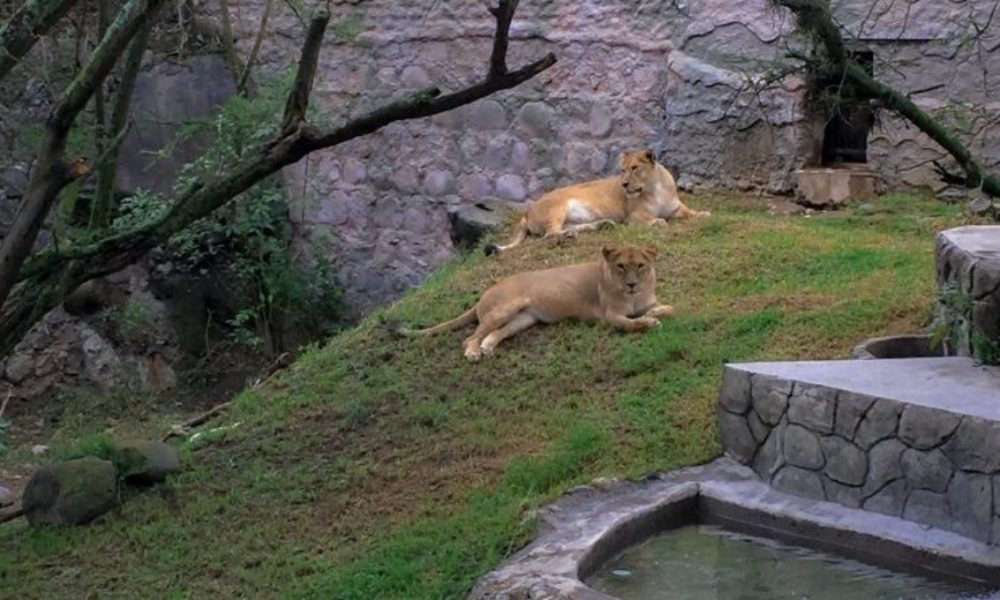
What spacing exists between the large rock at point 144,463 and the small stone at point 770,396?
346 cm

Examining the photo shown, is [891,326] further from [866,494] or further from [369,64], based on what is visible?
[369,64]

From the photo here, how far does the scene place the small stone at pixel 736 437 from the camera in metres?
7.48

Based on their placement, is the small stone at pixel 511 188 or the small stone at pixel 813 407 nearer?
the small stone at pixel 813 407

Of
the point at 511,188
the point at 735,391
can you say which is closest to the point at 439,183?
the point at 511,188

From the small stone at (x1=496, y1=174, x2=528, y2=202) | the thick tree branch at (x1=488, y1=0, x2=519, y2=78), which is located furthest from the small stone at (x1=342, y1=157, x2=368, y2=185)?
the thick tree branch at (x1=488, y1=0, x2=519, y2=78)

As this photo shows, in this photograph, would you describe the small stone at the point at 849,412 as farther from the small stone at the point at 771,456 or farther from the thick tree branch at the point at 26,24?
the thick tree branch at the point at 26,24

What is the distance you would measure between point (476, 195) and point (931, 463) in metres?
7.98

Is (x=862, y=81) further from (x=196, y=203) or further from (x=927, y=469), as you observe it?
(x=196, y=203)

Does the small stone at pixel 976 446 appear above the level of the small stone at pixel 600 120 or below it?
below

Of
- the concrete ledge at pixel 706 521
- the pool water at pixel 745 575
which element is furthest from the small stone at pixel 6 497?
the pool water at pixel 745 575

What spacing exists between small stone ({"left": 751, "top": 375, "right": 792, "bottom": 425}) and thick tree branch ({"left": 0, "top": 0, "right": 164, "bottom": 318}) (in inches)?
131

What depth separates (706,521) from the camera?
7184 millimetres

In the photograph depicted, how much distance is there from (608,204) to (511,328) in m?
2.42

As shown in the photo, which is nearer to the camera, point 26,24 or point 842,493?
point 842,493
